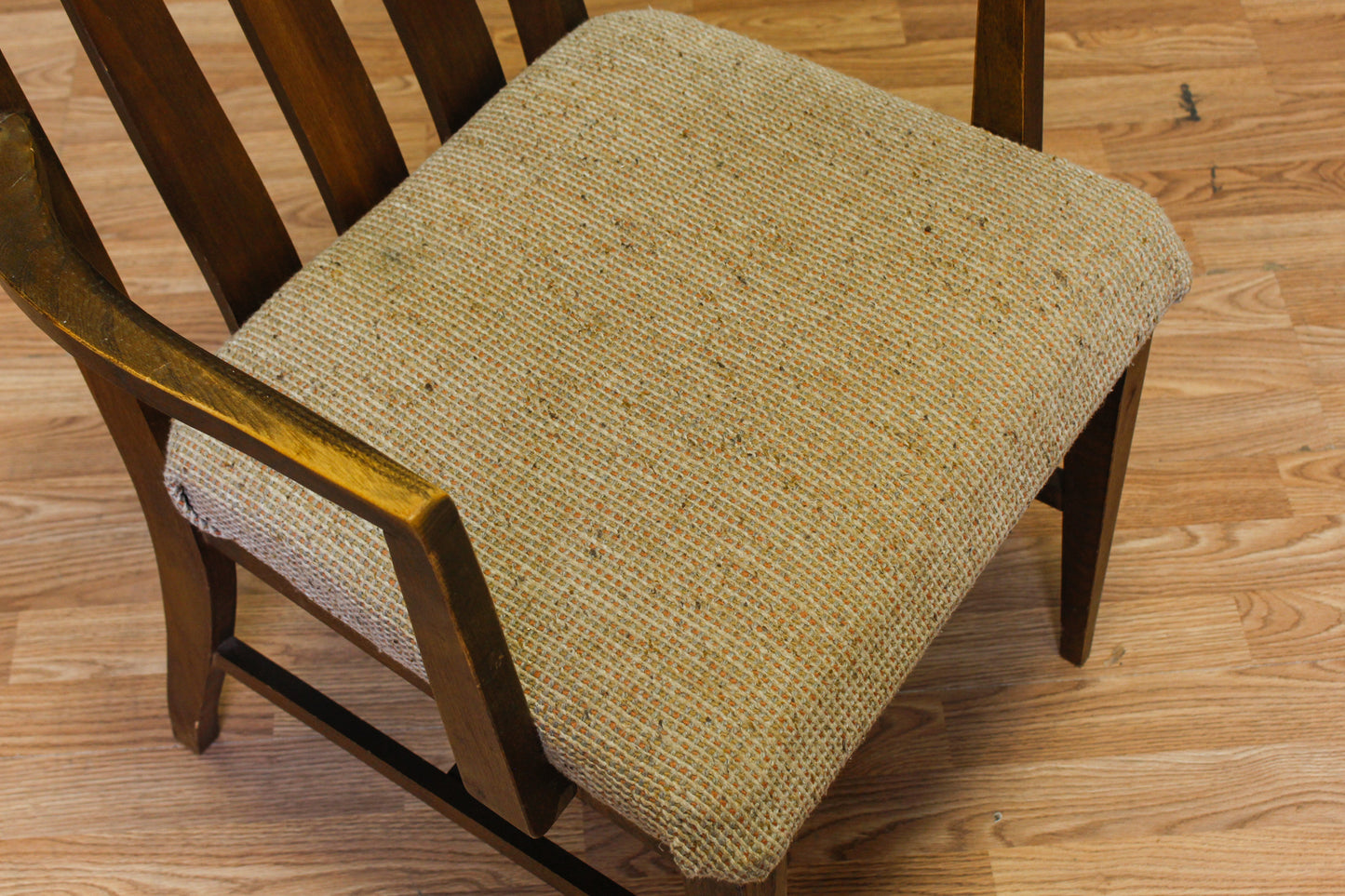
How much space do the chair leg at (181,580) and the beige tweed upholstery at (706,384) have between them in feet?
0.19

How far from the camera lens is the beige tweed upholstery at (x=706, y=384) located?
0.60m

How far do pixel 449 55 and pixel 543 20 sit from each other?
0.29 feet

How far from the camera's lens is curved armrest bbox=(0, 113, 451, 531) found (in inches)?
19.5

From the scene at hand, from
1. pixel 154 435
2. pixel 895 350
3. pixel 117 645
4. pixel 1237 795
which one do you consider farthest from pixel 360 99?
pixel 1237 795

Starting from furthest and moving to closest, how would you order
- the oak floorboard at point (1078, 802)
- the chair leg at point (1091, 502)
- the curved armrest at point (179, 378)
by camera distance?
the oak floorboard at point (1078, 802)
the chair leg at point (1091, 502)
the curved armrest at point (179, 378)

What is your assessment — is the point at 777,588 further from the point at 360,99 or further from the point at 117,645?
the point at 117,645

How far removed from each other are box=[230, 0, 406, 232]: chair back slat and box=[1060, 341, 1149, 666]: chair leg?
477 mm

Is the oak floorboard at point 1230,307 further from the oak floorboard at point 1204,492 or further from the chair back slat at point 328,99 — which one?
the chair back slat at point 328,99

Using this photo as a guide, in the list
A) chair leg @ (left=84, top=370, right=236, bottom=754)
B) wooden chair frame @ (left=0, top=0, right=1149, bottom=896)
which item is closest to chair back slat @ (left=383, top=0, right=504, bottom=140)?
wooden chair frame @ (left=0, top=0, right=1149, bottom=896)

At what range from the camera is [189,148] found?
0.73 m

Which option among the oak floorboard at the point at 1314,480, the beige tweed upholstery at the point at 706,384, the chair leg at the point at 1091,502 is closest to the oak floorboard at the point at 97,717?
the beige tweed upholstery at the point at 706,384

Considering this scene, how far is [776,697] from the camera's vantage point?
0.59 meters

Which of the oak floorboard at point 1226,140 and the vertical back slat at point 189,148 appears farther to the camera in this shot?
the oak floorboard at point 1226,140

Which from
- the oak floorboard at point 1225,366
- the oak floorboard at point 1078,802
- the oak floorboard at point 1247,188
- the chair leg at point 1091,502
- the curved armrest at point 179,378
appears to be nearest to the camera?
the curved armrest at point 179,378
